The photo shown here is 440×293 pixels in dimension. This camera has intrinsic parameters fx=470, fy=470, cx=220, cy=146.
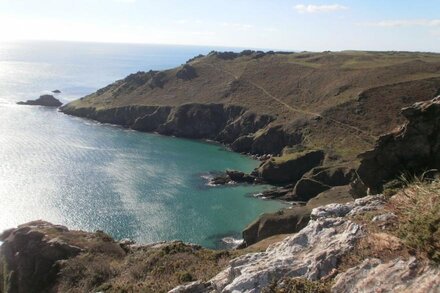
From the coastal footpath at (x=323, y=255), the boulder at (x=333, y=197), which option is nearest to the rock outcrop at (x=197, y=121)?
the boulder at (x=333, y=197)

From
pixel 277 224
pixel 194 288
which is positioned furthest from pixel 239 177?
pixel 194 288

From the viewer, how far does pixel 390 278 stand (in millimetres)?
11984

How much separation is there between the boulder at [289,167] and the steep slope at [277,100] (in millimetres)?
4750

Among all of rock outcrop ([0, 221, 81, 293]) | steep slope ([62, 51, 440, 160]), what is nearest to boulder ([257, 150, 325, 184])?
steep slope ([62, 51, 440, 160])

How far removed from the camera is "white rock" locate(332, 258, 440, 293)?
11.1 m

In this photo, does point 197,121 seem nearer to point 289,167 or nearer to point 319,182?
point 289,167

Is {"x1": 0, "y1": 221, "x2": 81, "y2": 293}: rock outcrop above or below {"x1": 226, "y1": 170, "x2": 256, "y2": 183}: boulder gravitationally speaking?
above

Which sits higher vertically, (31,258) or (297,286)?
(297,286)

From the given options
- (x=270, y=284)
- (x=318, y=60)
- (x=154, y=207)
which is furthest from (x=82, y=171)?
(x=318, y=60)

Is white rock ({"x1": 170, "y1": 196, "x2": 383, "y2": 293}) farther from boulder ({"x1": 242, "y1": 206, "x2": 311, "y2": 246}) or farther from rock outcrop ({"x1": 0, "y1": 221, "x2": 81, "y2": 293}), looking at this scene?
boulder ({"x1": 242, "y1": 206, "x2": 311, "y2": 246})

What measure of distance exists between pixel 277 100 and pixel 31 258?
121976mm

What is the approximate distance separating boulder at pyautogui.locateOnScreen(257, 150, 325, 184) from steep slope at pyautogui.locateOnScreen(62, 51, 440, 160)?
475 cm

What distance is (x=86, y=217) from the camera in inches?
2911

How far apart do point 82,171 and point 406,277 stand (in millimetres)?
94851
